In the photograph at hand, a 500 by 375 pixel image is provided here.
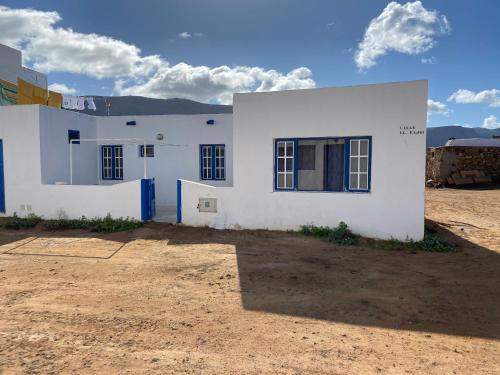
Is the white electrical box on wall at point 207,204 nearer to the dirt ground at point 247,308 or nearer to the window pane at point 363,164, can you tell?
the dirt ground at point 247,308

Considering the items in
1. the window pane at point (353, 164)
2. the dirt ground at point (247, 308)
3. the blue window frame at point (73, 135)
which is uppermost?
the blue window frame at point (73, 135)

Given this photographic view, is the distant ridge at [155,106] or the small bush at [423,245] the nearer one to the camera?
the small bush at [423,245]

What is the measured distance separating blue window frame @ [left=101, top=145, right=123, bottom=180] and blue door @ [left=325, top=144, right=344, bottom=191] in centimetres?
823

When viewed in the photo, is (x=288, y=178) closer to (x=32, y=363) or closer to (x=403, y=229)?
(x=403, y=229)

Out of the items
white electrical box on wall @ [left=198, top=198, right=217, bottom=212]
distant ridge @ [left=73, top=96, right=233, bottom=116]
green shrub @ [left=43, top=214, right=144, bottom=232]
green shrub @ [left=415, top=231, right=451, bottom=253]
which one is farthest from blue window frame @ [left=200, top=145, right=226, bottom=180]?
distant ridge @ [left=73, top=96, right=233, bottom=116]

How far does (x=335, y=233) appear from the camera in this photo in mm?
8914

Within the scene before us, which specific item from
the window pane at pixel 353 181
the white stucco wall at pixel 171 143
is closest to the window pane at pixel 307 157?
the window pane at pixel 353 181

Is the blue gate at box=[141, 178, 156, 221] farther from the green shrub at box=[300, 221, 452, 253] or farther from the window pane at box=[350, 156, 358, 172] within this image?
the window pane at box=[350, 156, 358, 172]

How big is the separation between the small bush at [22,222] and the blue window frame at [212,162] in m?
5.49

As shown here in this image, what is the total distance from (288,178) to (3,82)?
13.5m

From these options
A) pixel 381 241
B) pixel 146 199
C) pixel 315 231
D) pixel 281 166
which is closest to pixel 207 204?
pixel 146 199

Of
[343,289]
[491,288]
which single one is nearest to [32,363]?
[343,289]

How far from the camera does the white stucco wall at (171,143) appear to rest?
13.4 metres

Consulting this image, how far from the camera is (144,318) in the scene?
15.3 feet
